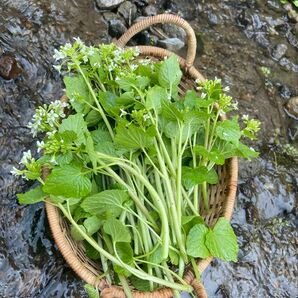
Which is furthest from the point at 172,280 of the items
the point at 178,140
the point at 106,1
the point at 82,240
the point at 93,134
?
the point at 106,1

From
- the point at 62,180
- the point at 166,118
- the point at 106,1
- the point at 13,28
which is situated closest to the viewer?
the point at 62,180

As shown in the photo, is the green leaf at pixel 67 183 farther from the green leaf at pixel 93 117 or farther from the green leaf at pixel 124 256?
the green leaf at pixel 93 117

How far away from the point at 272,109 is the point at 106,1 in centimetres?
149

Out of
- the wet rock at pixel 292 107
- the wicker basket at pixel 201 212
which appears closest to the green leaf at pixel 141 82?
the wicker basket at pixel 201 212

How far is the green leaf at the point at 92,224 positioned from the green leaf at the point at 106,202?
30mm

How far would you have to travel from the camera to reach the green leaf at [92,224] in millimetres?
2092

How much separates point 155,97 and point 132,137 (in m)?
0.25

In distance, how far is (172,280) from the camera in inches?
82.0

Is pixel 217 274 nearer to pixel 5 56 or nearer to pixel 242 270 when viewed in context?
pixel 242 270

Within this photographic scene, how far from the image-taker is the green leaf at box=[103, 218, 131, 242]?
1.99 m

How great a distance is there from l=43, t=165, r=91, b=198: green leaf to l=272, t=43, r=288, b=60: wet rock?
2366 mm

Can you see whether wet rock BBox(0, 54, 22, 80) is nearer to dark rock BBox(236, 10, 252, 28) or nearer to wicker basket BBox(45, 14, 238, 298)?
wicker basket BBox(45, 14, 238, 298)

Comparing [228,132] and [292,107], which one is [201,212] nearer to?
[228,132]

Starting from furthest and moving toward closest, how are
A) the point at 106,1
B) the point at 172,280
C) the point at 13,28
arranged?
the point at 106,1, the point at 13,28, the point at 172,280
